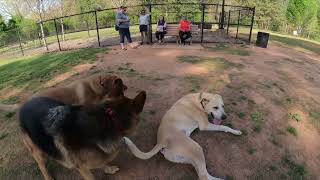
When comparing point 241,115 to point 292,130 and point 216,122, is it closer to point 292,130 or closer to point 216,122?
point 216,122

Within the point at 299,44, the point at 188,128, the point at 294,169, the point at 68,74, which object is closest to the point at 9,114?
the point at 68,74

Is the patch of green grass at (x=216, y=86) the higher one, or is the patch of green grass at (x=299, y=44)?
the patch of green grass at (x=216, y=86)

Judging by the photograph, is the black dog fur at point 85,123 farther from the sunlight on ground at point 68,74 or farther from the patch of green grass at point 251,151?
the sunlight on ground at point 68,74

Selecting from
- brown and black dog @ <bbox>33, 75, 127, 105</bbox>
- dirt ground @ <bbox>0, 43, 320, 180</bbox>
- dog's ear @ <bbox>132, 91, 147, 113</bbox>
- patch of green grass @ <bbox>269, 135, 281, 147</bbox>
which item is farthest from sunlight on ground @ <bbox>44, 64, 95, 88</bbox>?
patch of green grass @ <bbox>269, 135, 281, 147</bbox>

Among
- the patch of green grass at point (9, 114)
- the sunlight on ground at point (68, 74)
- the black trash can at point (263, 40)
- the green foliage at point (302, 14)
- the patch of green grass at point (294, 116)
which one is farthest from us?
the green foliage at point (302, 14)

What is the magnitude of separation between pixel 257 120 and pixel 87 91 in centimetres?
333

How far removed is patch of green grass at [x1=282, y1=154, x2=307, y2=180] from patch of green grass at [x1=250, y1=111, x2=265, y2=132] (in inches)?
27.9

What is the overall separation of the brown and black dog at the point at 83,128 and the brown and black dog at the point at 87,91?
92 centimetres

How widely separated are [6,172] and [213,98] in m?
3.61

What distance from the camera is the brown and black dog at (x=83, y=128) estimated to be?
10.5 feet

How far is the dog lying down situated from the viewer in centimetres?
426

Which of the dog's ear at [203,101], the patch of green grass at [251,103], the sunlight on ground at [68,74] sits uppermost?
the dog's ear at [203,101]

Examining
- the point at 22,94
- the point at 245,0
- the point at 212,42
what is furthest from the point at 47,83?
the point at 245,0

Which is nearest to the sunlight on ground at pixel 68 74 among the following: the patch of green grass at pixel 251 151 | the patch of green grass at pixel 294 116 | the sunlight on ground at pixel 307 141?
the patch of green grass at pixel 251 151
